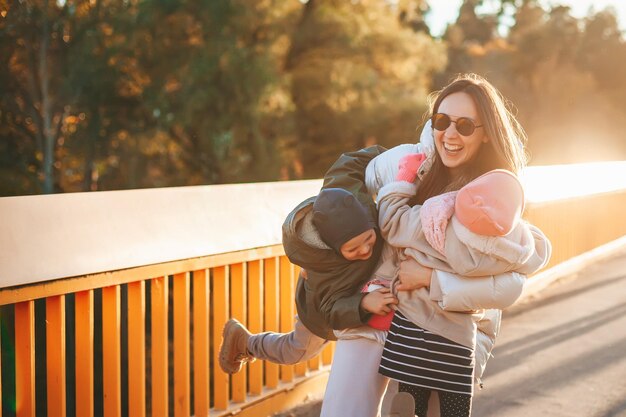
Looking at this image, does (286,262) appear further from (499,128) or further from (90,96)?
(90,96)

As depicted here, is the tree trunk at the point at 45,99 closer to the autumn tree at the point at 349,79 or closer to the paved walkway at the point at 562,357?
the autumn tree at the point at 349,79

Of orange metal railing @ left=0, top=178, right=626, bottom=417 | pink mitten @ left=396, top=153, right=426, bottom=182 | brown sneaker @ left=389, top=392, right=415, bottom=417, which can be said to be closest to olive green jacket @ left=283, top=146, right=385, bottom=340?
pink mitten @ left=396, top=153, right=426, bottom=182

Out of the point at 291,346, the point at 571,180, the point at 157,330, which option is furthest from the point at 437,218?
the point at 571,180

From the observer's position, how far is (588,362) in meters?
6.11

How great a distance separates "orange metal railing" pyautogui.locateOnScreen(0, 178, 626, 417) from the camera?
3.50 m

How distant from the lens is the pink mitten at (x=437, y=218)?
112 inches

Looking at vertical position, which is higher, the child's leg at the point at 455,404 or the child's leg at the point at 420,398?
the child's leg at the point at 455,404

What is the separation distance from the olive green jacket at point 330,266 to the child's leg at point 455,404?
398mm

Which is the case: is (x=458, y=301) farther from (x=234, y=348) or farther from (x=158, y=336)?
(x=158, y=336)

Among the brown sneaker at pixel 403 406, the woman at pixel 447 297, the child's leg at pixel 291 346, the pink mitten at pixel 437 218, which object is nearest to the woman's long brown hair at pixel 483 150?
the woman at pixel 447 297

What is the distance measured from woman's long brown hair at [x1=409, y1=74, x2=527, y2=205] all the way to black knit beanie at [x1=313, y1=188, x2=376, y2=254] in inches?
9.8

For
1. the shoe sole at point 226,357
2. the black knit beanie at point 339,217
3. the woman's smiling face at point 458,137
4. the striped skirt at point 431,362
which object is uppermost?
the woman's smiling face at point 458,137

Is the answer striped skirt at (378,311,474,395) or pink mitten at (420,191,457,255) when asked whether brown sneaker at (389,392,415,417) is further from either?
pink mitten at (420,191,457,255)

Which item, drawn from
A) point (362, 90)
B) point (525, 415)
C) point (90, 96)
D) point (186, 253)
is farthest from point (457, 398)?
point (90, 96)
